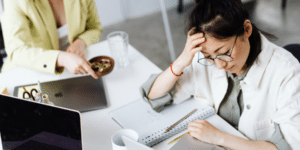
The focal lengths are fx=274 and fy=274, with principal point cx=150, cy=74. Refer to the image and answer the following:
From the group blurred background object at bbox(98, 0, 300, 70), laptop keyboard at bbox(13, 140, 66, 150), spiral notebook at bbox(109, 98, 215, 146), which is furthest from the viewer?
blurred background object at bbox(98, 0, 300, 70)

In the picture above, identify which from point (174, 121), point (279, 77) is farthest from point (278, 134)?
point (174, 121)

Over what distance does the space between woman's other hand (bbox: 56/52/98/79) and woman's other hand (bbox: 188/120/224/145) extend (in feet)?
1.74

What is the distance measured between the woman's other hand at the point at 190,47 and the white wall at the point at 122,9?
2562 millimetres

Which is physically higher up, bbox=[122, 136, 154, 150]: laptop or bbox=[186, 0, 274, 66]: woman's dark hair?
bbox=[186, 0, 274, 66]: woman's dark hair

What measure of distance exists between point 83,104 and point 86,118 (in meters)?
0.08

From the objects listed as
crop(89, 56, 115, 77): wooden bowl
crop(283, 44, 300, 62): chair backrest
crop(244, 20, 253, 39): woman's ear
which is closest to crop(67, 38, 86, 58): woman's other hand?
crop(89, 56, 115, 77): wooden bowl

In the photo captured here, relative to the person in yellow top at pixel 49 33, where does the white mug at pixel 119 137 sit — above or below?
below

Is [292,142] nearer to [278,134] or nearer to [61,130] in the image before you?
[278,134]

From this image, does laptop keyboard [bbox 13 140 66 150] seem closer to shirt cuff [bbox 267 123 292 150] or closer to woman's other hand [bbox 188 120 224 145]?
woman's other hand [bbox 188 120 224 145]

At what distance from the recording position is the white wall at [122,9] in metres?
3.46

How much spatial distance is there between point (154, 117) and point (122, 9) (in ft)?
8.91

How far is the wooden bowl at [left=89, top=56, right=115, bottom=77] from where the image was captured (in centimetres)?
128

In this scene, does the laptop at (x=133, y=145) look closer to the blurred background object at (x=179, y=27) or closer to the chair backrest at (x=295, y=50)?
the chair backrest at (x=295, y=50)

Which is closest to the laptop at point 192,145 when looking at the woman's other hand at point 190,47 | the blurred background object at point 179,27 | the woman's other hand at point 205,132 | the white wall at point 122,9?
the woman's other hand at point 205,132
